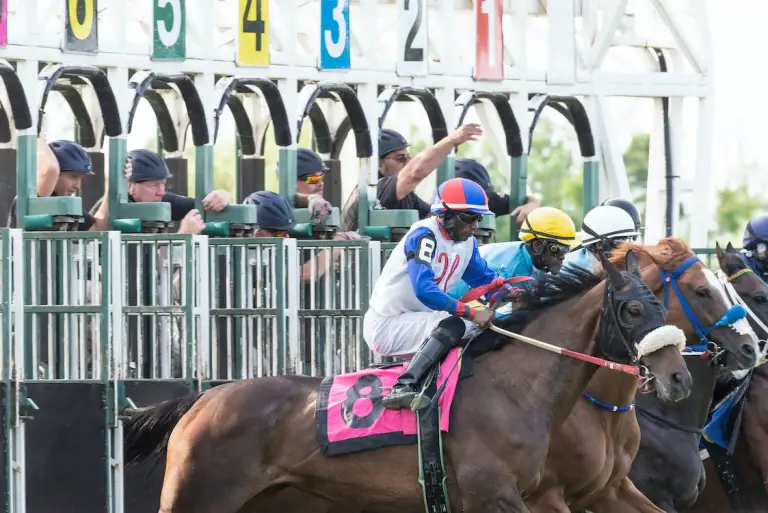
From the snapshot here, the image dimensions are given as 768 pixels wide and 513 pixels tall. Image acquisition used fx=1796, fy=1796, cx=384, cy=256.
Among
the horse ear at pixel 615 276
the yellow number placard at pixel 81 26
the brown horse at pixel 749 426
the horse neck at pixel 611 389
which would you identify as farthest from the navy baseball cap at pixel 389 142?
the horse ear at pixel 615 276

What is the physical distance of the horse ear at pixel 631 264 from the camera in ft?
26.5

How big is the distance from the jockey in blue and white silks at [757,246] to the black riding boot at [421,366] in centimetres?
273

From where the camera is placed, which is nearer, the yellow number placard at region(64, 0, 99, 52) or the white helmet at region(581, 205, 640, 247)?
the white helmet at region(581, 205, 640, 247)

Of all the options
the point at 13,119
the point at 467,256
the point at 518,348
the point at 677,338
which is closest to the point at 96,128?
the point at 13,119

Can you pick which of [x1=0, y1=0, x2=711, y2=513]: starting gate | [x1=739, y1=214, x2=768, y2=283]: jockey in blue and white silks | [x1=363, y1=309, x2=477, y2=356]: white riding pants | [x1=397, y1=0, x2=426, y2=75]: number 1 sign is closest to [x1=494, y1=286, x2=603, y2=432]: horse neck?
[x1=363, y1=309, x2=477, y2=356]: white riding pants

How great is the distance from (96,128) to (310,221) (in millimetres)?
1772

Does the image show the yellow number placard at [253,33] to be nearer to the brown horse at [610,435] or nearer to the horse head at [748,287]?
the horse head at [748,287]

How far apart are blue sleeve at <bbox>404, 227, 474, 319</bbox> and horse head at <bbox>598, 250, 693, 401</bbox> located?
0.66m

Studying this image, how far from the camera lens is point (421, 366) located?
8062 millimetres

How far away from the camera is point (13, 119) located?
32.5ft

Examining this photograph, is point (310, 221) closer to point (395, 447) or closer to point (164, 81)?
point (164, 81)

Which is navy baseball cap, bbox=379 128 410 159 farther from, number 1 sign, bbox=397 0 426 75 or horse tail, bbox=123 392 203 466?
horse tail, bbox=123 392 203 466

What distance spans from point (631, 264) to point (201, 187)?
367 centimetres

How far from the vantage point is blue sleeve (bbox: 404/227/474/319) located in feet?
26.6
